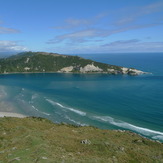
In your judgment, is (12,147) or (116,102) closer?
(12,147)

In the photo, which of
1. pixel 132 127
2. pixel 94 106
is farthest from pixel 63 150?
pixel 94 106

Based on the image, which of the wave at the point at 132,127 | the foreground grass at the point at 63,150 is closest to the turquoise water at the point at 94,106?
the wave at the point at 132,127

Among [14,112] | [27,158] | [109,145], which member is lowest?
[14,112]

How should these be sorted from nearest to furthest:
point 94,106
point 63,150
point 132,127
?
point 63,150 → point 132,127 → point 94,106

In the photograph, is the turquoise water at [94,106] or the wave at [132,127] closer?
the wave at [132,127]

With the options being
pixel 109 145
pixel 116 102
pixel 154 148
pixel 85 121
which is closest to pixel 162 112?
pixel 116 102

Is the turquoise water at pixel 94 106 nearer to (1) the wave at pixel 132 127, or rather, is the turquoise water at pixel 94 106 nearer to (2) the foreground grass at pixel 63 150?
(1) the wave at pixel 132 127

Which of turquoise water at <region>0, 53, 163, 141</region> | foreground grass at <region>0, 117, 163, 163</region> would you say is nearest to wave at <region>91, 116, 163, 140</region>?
turquoise water at <region>0, 53, 163, 141</region>

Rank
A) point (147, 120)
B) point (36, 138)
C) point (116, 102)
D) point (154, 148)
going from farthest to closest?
point (116, 102)
point (147, 120)
point (154, 148)
point (36, 138)

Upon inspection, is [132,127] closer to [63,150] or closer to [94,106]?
[94,106]

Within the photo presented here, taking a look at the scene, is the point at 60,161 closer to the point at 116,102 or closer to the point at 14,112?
the point at 14,112

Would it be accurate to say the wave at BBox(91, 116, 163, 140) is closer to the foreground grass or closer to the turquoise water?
the turquoise water
